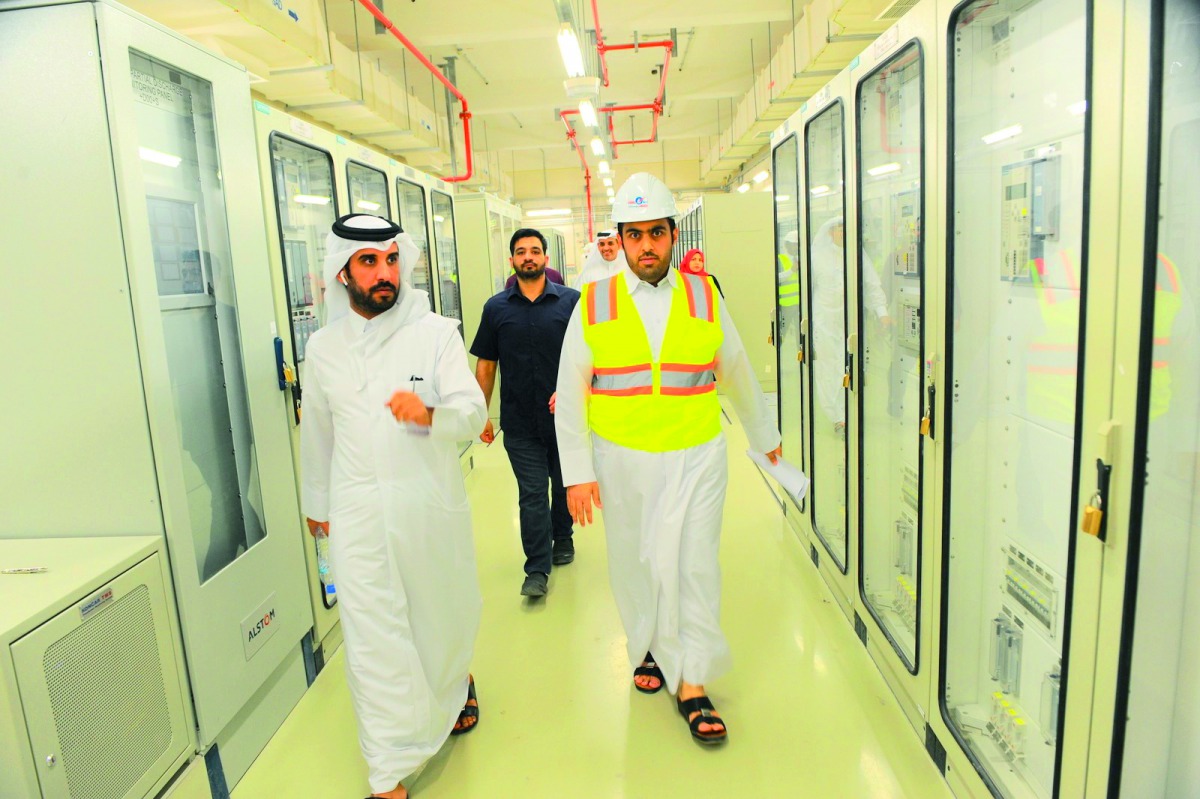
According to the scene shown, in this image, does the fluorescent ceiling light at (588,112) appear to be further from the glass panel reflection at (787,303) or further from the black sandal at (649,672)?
the black sandal at (649,672)

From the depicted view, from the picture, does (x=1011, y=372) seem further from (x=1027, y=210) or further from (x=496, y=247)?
(x=496, y=247)

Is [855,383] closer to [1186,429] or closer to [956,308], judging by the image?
[956,308]

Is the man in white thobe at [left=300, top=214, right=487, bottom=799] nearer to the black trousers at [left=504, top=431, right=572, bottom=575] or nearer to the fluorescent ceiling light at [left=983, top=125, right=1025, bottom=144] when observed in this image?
the black trousers at [left=504, top=431, right=572, bottom=575]

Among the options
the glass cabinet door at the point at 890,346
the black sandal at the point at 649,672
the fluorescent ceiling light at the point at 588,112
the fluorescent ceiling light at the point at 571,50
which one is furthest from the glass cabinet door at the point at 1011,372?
the fluorescent ceiling light at the point at 588,112

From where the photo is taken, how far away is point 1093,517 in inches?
51.6

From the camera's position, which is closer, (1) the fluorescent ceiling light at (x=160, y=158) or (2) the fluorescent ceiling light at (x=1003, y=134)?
(2) the fluorescent ceiling light at (x=1003, y=134)

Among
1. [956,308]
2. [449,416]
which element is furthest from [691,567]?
[956,308]

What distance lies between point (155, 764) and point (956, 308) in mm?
2447

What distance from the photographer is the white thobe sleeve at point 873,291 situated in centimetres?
273

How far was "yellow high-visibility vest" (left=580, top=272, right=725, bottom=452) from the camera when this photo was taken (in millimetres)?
2432

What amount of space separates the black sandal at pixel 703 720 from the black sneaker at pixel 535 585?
1.15 metres

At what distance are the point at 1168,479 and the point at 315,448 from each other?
2.16 m

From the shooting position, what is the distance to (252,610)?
2475mm

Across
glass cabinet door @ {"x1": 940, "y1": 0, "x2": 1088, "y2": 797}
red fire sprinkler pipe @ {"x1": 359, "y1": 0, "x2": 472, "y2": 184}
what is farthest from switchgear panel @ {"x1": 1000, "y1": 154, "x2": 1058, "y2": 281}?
red fire sprinkler pipe @ {"x1": 359, "y1": 0, "x2": 472, "y2": 184}
